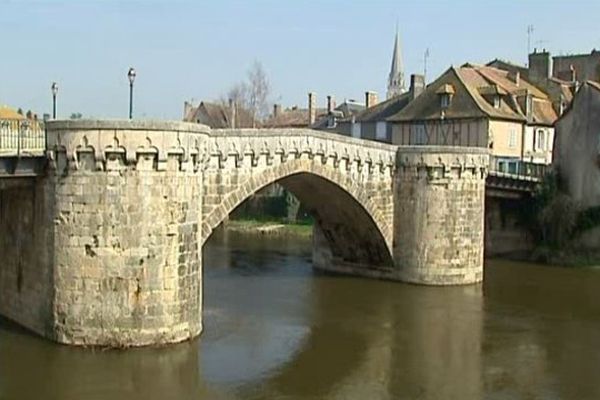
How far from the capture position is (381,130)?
4653 centimetres

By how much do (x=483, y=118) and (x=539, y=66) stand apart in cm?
820

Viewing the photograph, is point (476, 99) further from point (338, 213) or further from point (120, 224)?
point (120, 224)

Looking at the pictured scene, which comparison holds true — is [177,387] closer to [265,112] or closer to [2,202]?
[2,202]

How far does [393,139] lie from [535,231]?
1094 centimetres

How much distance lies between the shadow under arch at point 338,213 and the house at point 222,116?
23.2m

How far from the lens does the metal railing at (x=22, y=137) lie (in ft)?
57.2

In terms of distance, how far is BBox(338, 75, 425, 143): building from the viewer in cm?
4444

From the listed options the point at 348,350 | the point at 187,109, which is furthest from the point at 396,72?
the point at 348,350

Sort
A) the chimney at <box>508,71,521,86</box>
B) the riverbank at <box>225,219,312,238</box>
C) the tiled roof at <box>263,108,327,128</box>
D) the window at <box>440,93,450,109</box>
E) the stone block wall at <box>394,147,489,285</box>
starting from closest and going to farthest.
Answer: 1. the stone block wall at <box>394,147,489,285</box>
2. the window at <box>440,93,450,109</box>
3. the riverbank at <box>225,219,312,238</box>
4. the chimney at <box>508,71,521,86</box>
5. the tiled roof at <box>263,108,327,128</box>

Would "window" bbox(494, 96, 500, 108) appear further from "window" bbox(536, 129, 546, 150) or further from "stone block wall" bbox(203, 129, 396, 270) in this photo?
"stone block wall" bbox(203, 129, 396, 270)

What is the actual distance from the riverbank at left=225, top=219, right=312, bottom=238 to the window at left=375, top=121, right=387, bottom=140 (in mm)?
6857

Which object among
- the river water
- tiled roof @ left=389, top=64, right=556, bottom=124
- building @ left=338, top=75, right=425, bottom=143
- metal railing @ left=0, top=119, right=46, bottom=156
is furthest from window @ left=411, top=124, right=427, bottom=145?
metal railing @ left=0, top=119, right=46, bottom=156

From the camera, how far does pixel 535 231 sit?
34625 millimetres

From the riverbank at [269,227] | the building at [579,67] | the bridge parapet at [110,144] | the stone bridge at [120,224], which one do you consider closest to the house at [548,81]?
the building at [579,67]
